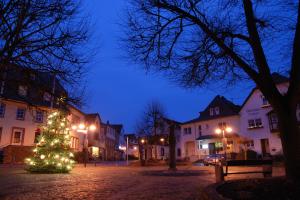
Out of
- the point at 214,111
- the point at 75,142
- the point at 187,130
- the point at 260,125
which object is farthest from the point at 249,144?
the point at 75,142

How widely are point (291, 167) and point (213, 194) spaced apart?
2532 millimetres

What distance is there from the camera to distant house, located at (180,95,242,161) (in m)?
43.9

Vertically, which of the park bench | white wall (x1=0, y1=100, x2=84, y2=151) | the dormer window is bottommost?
the park bench

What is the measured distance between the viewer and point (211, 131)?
47594 mm

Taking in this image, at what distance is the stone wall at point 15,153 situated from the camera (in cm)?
2852

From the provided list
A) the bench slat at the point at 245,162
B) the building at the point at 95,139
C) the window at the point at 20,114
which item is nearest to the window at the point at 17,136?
the window at the point at 20,114

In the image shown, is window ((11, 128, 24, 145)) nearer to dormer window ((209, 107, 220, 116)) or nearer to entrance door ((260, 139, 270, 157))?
dormer window ((209, 107, 220, 116))

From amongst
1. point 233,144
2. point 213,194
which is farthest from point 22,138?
point 213,194

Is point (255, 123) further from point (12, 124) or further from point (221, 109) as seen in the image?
point (12, 124)

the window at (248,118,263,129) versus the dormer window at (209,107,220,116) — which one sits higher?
the dormer window at (209,107,220,116)

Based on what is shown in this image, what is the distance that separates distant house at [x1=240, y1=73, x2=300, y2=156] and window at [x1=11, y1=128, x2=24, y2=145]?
31457 mm

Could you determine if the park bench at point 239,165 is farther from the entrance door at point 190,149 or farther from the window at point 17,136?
the entrance door at point 190,149

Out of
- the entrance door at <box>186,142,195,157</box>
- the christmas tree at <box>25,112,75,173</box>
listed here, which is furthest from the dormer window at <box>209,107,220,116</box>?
the christmas tree at <box>25,112,75,173</box>

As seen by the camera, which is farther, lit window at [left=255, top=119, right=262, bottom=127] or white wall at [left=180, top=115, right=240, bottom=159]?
white wall at [left=180, top=115, right=240, bottom=159]
